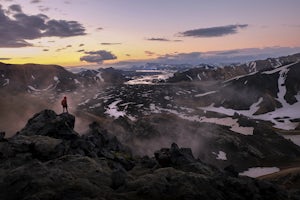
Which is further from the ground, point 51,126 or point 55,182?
point 51,126

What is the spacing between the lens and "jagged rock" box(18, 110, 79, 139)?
40.5m

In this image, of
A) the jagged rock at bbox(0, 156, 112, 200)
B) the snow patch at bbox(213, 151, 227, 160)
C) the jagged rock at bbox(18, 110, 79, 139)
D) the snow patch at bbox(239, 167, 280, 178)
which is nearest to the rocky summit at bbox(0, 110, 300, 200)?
the jagged rock at bbox(0, 156, 112, 200)

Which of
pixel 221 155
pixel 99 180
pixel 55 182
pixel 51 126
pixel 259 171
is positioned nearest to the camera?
pixel 55 182

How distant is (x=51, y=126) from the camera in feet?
135

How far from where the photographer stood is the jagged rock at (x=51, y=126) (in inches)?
1594

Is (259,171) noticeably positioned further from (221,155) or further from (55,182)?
(55,182)

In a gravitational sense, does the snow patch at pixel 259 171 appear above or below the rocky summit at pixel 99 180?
below

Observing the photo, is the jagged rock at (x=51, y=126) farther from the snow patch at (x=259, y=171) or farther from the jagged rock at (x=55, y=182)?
the snow patch at (x=259, y=171)

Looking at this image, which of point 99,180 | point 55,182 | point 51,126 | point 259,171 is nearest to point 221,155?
point 259,171

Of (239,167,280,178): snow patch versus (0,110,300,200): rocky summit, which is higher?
(0,110,300,200): rocky summit

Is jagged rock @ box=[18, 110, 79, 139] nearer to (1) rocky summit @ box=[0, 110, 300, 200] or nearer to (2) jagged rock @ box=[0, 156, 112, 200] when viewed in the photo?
(1) rocky summit @ box=[0, 110, 300, 200]

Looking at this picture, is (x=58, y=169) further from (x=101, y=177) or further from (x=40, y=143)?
(x=40, y=143)

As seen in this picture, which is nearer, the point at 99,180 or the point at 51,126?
the point at 99,180

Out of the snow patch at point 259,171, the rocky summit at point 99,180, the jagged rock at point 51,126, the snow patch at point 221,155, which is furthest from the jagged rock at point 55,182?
the snow patch at point 221,155
